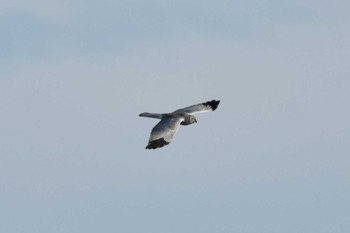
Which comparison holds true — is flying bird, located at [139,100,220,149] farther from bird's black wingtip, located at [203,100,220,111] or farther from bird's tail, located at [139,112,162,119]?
bird's black wingtip, located at [203,100,220,111]

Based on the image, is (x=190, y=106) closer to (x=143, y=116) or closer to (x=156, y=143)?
(x=143, y=116)

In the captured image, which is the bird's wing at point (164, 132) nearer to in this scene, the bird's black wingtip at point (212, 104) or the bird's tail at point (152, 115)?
the bird's tail at point (152, 115)

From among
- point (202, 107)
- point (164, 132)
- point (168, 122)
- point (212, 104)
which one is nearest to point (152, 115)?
point (168, 122)

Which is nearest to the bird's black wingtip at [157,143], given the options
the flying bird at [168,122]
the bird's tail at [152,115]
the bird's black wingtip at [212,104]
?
the flying bird at [168,122]

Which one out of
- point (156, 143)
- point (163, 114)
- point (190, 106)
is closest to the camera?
point (156, 143)

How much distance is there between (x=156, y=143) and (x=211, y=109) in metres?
20.5

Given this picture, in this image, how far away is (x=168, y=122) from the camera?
409 feet

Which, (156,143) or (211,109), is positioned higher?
(211,109)

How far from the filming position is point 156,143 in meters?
119

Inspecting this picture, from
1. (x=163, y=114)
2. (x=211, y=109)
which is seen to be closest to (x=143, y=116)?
(x=163, y=114)

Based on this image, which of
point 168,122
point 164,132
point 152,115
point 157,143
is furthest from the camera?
point 152,115

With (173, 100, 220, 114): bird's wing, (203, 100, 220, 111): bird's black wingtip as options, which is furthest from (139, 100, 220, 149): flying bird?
(203, 100, 220, 111): bird's black wingtip

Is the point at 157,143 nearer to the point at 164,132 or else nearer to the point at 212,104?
the point at 164,132

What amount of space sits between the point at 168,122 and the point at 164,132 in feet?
10.4
